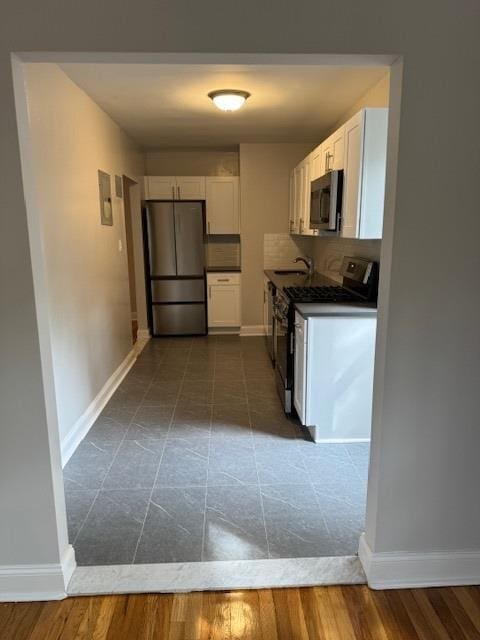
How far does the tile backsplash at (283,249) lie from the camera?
5605 mm

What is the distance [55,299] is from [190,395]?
60.3 inches

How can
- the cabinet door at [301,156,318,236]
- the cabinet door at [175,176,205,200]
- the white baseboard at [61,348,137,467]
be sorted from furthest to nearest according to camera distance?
the cabinet door at [175,176,205,200]
the cabinet door at [301,156,318,236]
the white baseboard at [61,348,137,467]

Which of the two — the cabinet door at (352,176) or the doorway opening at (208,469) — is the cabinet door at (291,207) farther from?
the cabinet door at (352,176)

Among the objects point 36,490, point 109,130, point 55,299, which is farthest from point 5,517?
point 109,130

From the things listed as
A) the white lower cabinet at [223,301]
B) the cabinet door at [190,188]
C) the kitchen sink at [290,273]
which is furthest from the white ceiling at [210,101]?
the white lower cabinet at [223,301]

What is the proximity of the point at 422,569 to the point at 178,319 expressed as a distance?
439 cm

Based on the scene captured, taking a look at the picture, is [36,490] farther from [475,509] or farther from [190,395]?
[190,395]

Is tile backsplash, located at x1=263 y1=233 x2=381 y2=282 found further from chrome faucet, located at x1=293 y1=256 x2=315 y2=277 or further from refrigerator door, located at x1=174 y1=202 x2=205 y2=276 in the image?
refrigerator door, located at x1=174 y1=202 x2=205 y2=276

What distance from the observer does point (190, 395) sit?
3752 millimetres

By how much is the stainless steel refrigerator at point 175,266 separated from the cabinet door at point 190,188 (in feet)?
0.73

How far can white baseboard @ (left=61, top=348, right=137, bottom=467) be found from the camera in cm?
274

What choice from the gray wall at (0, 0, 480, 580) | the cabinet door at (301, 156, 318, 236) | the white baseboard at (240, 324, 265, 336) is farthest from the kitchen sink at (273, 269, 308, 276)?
the gray wall at (0, 0, 480, 580)

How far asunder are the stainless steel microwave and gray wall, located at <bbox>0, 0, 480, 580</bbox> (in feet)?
5.12

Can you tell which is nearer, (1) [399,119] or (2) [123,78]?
(1) [399,119]
